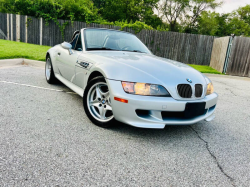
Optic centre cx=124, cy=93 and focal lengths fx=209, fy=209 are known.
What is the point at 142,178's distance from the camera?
6.16 ft

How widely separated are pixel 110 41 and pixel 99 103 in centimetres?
149

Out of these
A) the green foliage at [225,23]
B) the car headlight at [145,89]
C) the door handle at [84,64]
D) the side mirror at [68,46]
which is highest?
the green foliage at [225,23]

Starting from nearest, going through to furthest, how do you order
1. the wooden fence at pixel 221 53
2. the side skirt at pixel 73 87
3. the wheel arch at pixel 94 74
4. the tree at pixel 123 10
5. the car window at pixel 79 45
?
1. the wheel arch at pixel 94 74
2. the side skirt at pixel 73 87
3. the car window at pixel 79 45
4. the wooden fence at pixel 221 53
5. the tree at pixel 123 10

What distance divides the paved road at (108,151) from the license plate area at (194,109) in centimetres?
37

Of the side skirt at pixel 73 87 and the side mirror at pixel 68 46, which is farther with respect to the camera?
the side mirror at pixel 68 46

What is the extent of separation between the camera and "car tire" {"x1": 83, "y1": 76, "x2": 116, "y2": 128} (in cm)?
281

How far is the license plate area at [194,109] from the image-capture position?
2550 millimetres

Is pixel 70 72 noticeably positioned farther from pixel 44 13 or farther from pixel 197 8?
pixel 197 8

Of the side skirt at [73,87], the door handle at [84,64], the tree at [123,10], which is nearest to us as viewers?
the door handle at [84,64]

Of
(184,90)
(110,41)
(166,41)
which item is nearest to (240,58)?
(166,41)

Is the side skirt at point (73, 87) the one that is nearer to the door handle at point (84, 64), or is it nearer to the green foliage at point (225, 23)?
the door handle at point (84, 64)

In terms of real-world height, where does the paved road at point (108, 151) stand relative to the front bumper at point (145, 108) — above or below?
below

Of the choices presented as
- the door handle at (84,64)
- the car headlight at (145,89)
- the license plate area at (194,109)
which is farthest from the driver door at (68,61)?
the license plate area at (194,109)

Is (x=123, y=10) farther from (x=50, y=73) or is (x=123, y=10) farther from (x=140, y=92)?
(x=140, y=92)
